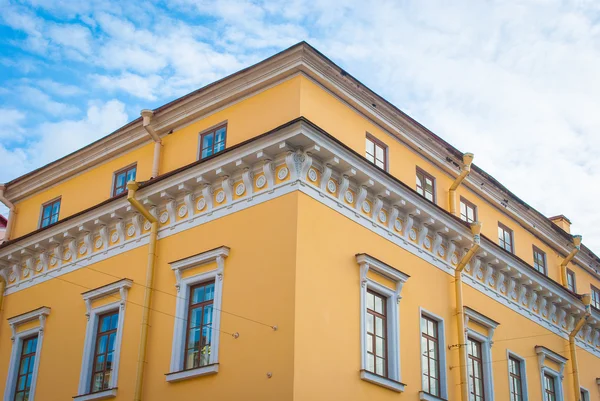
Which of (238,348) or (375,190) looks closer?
(238,348)

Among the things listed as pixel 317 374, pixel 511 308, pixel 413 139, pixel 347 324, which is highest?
pixel 413 139

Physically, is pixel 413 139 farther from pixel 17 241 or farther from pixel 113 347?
pixel 17 241

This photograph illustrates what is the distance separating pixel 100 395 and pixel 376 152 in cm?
756

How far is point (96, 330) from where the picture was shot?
58.9 ft

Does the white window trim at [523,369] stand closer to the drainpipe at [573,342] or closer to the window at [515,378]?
the window at [515,378]

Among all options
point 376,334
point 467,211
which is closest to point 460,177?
point 467,211

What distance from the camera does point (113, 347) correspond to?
56.9 ft

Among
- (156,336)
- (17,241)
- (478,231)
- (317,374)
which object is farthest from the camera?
(17,241)

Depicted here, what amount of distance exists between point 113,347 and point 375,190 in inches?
249

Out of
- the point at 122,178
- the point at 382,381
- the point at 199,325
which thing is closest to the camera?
the point at 382,381

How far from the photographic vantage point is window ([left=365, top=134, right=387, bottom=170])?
17.5m

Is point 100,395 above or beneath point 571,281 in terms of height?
beneath

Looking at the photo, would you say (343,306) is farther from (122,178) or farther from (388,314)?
(122,178)

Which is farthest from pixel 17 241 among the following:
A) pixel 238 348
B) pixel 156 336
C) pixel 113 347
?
pixel 238 348
